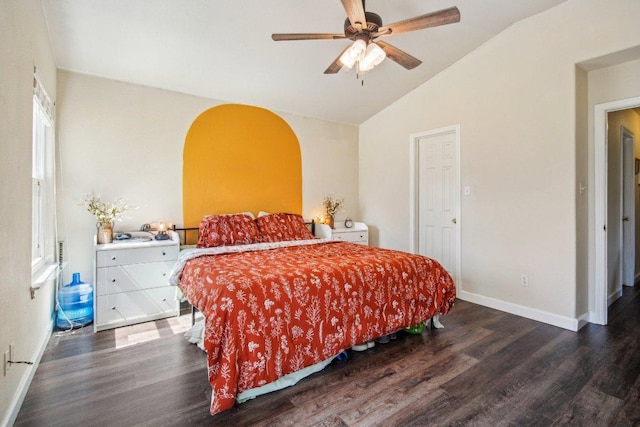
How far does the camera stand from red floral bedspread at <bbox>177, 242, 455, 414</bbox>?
180cm

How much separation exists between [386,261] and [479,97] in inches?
93.5

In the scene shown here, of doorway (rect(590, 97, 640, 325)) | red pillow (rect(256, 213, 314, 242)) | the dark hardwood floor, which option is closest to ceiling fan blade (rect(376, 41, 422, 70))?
doorway (rect(590, 97, 640, 325))

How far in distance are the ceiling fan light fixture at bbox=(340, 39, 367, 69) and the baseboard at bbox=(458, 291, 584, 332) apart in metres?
2.91

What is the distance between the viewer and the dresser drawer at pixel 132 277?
114 inches

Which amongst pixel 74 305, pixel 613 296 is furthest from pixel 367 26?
pixel 613 296

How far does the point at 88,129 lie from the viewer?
3.23 meters

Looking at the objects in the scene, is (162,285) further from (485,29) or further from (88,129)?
(485,29)

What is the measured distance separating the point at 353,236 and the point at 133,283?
2823 mm

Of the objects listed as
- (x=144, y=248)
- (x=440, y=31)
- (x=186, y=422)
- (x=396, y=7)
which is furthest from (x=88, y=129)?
(x=440, y=31)

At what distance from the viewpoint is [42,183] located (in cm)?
279

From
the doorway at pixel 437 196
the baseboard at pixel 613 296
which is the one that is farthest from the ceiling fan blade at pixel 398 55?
the baseboard at pixel 613 296

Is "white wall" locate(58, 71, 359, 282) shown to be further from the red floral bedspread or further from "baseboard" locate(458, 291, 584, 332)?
"baseboard" locate(458, 291, 584, 332)

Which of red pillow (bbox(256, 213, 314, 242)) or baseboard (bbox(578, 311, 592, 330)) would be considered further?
red pillow (bbox(256, 213, 314, 242))

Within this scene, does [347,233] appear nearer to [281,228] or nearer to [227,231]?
[281,228]
